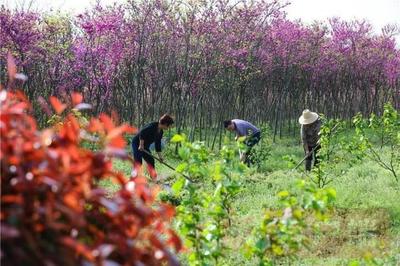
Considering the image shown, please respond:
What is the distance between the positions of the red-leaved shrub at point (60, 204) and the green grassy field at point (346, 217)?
285 cm

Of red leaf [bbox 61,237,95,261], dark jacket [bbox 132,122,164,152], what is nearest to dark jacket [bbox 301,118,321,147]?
dark jacket [bbox 132,122,164,152]

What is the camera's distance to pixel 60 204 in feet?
5.55

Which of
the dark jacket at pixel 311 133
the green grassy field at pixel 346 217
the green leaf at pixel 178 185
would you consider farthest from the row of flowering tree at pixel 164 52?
the green leaf at pixel 178 185

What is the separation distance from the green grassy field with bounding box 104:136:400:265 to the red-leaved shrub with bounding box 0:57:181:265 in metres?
2.85

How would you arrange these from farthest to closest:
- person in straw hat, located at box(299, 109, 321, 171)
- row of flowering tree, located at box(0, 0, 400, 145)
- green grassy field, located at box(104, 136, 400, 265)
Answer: row of flowering tree, located at box(0, 0, 400, 145), person in straw hat, located at box(299, 109, 321, 171), green grassy field, located at box(104, 136, 400, 265)

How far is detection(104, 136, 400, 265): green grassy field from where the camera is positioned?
664cm

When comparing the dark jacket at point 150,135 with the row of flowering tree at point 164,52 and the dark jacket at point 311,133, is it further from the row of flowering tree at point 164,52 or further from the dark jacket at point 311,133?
the row of flowering tree at point 164,52

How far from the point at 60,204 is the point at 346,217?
704 centimetres

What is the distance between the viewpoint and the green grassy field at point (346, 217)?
6.64 m

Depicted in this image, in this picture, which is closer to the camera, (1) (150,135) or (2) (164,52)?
(1) (150,135)

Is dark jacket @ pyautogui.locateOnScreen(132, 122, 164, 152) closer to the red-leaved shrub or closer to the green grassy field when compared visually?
the green grassy field

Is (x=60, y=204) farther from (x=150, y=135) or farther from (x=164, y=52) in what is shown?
(x=164, y=52)

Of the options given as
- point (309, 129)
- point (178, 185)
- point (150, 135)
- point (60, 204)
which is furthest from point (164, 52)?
point (60, 204)

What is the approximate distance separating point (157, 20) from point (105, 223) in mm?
22199
